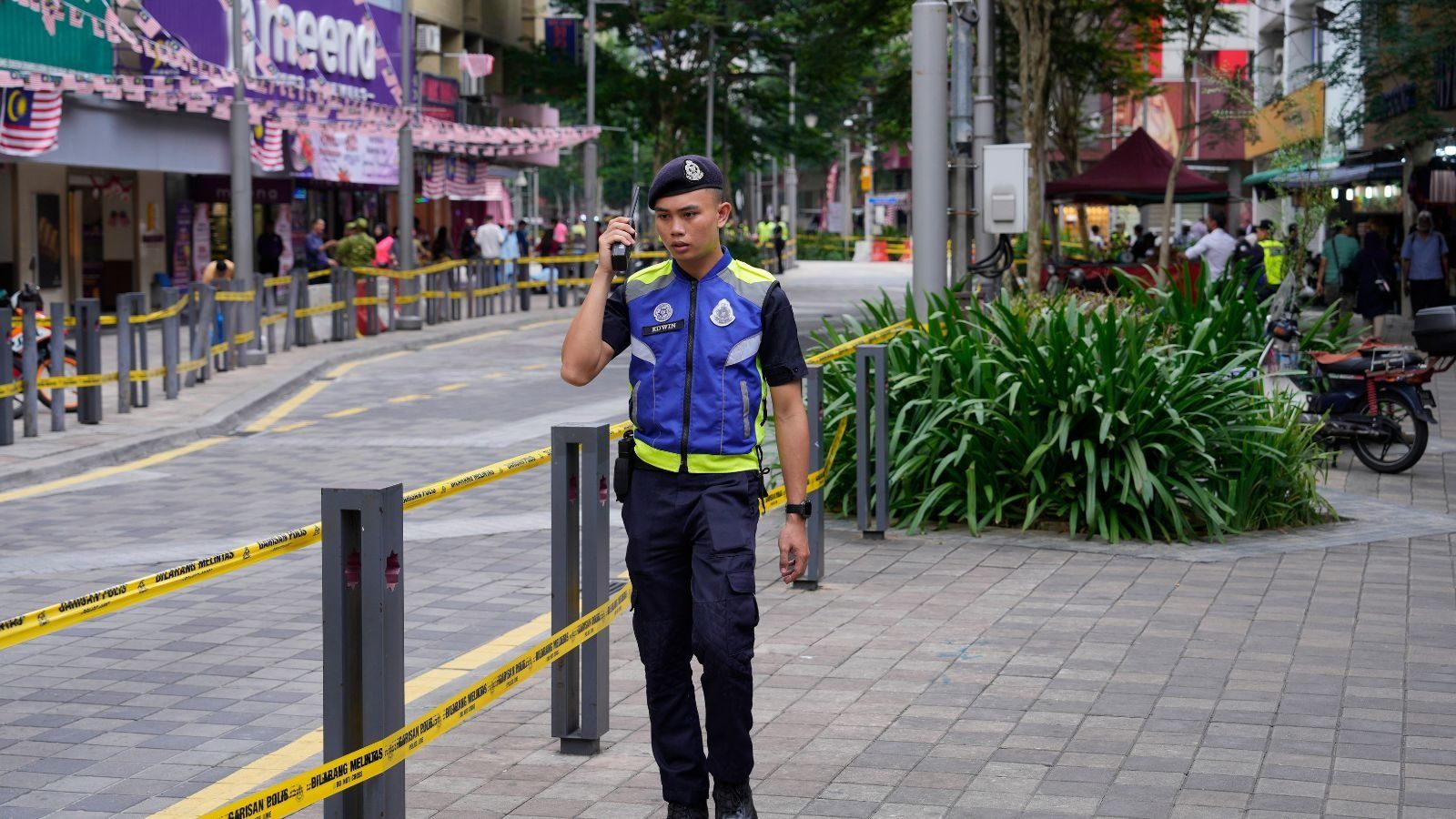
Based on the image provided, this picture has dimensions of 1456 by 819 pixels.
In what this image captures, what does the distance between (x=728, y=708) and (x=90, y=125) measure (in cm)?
2431

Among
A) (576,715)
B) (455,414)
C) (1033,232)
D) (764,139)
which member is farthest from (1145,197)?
(576,715)

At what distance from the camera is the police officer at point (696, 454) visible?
4.88m

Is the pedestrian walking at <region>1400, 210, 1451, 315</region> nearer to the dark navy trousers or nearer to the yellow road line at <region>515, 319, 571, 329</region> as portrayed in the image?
the yellow road line at <region>515, 319, 571, 329</region>

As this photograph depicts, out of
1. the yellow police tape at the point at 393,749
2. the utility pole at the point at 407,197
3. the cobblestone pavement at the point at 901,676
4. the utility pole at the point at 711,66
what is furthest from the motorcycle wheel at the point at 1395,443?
the utility pole at the point at 711,66

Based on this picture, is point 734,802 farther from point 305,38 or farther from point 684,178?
point 305,38

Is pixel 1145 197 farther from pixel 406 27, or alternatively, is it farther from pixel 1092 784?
pixel 1092 784

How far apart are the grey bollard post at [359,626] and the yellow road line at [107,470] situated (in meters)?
8.89

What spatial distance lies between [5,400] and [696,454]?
11071mm

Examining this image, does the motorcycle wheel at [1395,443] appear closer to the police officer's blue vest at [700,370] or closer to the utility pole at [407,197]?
the police officer's blue vest at [700,370]

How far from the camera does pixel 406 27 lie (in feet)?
96.4

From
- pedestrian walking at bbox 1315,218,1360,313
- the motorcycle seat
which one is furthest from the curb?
pedestrian walking at bbox 1315,218,1360,313

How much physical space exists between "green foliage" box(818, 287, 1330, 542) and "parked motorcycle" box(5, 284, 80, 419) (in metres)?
7.65

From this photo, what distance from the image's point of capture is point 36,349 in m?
15.5

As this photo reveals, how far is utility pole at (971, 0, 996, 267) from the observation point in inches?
541
